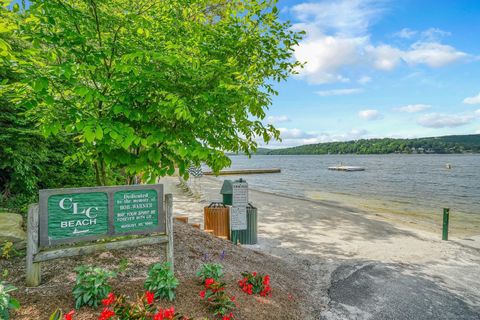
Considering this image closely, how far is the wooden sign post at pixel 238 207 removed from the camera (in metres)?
8.10

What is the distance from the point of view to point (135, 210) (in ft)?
13.6

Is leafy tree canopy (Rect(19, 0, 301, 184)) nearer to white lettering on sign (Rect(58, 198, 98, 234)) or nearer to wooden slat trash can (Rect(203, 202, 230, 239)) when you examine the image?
white lettering on sign (Rect(58, 198, 98, 234))

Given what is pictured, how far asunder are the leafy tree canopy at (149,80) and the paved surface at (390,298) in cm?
331

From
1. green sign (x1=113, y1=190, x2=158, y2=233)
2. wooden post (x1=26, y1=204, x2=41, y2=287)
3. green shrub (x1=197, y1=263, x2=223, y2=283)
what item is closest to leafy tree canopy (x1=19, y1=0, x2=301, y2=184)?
green sign (x1=113, y1=190, x2=158, y2=233)

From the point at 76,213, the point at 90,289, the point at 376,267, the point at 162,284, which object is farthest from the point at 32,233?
the point at 376,267

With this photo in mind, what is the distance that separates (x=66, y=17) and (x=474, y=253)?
11.7 meters

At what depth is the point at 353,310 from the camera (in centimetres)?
491

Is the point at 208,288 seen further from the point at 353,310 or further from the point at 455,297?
the point at 455,297

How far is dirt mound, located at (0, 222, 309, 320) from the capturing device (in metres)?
3.48

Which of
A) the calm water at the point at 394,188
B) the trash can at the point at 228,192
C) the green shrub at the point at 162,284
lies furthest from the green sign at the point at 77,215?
the calm water at the point at 394,188

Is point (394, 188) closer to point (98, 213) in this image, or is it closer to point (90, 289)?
point (98, 213)

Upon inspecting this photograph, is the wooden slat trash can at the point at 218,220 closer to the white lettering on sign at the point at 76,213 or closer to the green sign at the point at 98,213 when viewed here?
the green sign at the point at 98,213

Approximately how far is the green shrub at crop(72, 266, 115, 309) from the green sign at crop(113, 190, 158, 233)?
680 mm

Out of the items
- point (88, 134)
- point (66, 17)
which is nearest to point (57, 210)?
point (88, 134)
